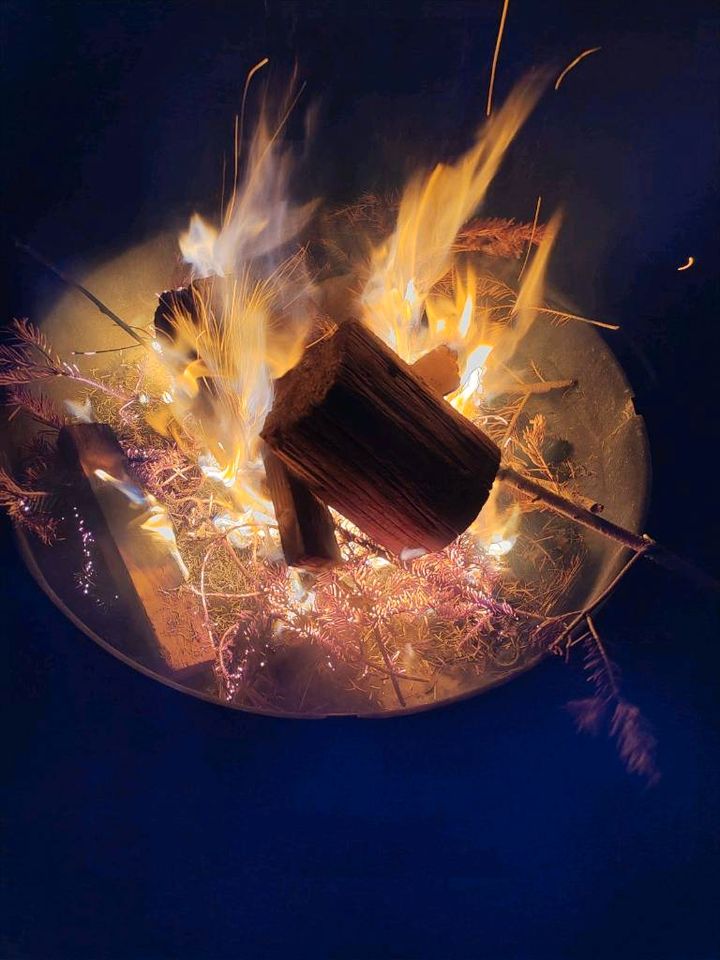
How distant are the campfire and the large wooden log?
11cm

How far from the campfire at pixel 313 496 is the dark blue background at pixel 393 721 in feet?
0.41

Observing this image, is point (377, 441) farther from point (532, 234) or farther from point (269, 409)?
point (532, 234)

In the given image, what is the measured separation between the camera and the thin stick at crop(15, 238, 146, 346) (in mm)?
1412

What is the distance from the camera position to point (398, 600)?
1305mm

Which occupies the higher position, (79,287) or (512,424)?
(79,287)

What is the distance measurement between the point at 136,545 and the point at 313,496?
0.41 meters

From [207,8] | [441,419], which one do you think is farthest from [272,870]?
[207,8]

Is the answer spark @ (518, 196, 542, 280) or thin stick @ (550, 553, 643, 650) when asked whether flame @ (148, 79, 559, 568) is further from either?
thin stick @ (550, 553, 643, 650)

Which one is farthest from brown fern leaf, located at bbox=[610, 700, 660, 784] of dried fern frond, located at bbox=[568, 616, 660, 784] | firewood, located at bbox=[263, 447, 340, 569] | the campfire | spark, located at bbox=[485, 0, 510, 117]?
spark, located at bbox=[485, 0, 510, 117]

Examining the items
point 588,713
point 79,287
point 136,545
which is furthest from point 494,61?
point 588,713

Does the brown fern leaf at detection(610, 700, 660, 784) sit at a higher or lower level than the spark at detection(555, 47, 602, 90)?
lower

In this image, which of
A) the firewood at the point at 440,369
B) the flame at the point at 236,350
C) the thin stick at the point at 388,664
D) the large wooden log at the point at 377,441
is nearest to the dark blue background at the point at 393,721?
the thin stick at the point at 388,664

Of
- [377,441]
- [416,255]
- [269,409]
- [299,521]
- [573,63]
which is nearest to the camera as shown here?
[377,441]

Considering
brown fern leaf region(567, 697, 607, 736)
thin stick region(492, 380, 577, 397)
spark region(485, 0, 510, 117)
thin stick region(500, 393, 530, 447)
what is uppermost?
spark region(485, 0, 510, 117)
